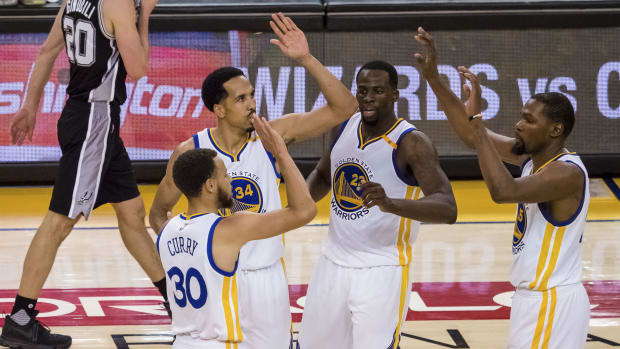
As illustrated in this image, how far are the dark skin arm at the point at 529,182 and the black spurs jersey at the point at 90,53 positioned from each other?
2249 millimetres

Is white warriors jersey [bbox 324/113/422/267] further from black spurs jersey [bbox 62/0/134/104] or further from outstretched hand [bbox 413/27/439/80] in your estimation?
black spurs jersey [bbox 62/0/134/104]

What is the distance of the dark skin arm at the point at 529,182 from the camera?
3.95 m

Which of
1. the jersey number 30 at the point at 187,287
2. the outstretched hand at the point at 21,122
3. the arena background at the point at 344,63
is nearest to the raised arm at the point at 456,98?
the jersey number 30 at the point at 187,287

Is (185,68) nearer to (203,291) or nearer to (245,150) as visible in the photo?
(245,150)

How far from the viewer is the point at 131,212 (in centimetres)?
545

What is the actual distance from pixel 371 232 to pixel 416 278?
227 cm

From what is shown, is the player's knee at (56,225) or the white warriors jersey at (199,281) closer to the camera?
the white warriors jersey at (199,281)

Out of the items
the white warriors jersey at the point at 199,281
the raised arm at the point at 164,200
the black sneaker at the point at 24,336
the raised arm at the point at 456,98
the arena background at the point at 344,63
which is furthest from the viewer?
the arena background at the point at 344,63

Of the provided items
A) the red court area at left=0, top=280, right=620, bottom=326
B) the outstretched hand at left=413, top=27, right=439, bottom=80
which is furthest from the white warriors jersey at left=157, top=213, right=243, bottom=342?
the red court area at left=0, top=280, right=620, bottom=326

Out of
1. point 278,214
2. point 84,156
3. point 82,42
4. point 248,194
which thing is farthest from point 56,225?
point 278,214

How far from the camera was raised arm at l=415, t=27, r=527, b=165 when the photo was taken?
4086mm

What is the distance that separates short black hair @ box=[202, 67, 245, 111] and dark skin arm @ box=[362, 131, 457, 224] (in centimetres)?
83

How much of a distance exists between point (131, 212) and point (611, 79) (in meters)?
5.22

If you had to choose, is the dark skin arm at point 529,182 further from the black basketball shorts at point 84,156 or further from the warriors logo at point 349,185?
the black basketball shorts at point 84,156
